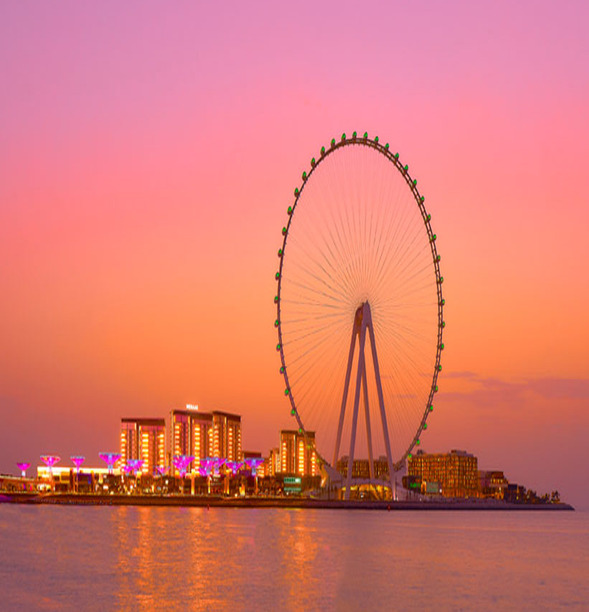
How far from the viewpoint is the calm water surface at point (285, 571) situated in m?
50.9

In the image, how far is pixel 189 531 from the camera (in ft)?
348

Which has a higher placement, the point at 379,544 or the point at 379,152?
the point at 379,152

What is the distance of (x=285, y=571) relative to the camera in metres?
64.2

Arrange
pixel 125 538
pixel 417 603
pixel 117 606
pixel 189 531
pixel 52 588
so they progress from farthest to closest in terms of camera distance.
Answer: pixel 189 531 → pixel 125 538 → pixel 52 588 → pixel 417 603 → pixel 117 606

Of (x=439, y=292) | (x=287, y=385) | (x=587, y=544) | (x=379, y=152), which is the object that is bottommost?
(x=587, y=544)

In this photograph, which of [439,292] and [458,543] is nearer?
[458,543]

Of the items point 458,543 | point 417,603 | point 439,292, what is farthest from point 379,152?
point 417,603

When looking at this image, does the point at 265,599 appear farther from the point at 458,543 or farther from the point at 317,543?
the point at 458,543

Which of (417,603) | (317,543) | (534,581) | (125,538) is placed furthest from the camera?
(125,538)

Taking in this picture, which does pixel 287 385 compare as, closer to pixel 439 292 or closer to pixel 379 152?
pixel 439 292

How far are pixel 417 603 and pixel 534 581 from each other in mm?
16760

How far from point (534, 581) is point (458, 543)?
3049 centimetres

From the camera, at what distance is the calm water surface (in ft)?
167

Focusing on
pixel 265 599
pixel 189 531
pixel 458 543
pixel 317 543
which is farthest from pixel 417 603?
pixel 189 531
